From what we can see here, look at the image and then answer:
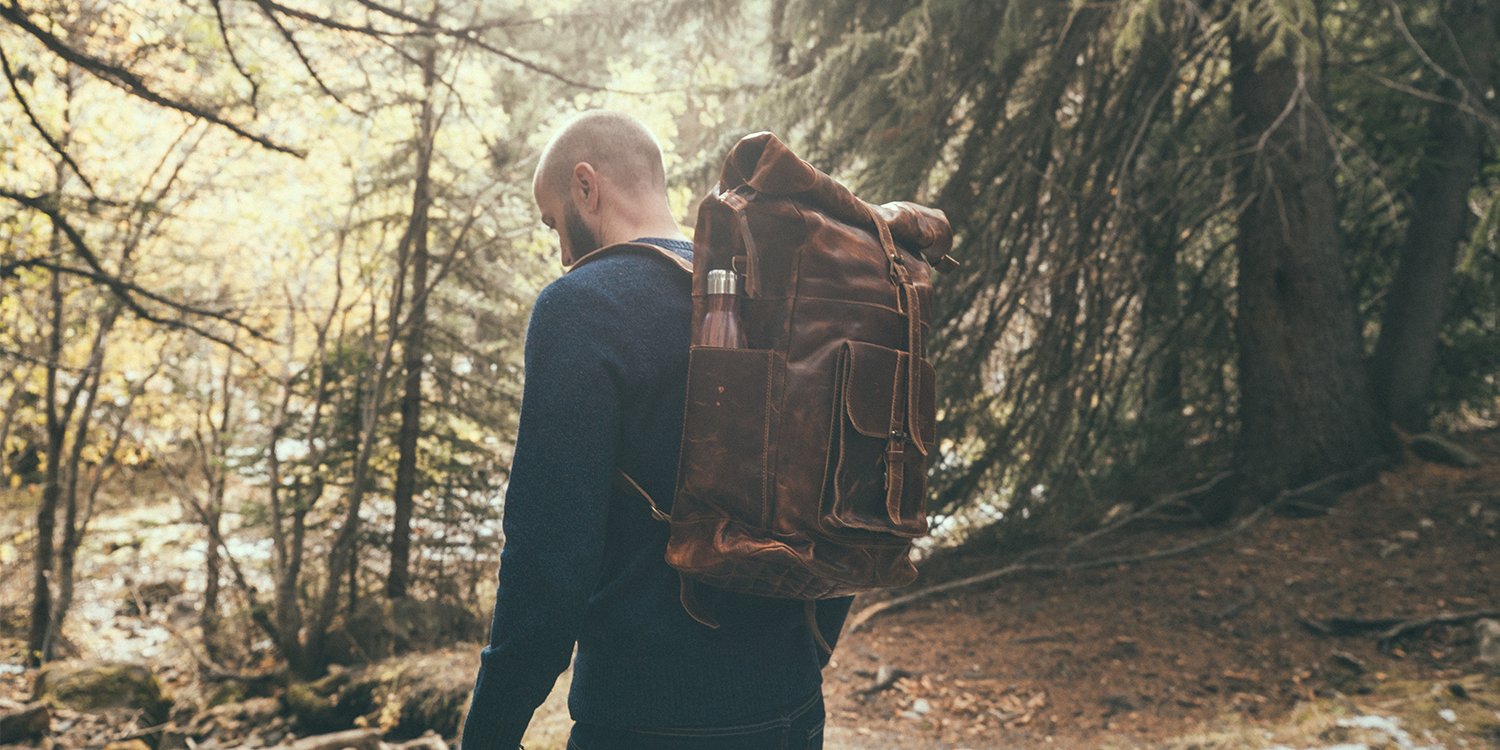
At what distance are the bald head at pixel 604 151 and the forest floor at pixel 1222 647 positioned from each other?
12.3ft

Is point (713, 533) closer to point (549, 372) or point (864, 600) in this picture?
point (549, 372)

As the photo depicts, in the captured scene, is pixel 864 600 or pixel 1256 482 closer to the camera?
pixel 1256 482

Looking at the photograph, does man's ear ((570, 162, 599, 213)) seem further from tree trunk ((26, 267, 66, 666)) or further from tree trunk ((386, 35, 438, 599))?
tree trunk ((26, 267, 66, 666))

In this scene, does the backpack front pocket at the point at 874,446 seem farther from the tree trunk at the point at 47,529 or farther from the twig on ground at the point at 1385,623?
the tree trunk at the point at 47,529

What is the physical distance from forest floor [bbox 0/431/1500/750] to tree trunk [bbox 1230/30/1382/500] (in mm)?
379

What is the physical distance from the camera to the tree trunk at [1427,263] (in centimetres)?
650

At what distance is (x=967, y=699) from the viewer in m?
5.37

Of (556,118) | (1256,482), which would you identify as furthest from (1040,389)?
(556,118)

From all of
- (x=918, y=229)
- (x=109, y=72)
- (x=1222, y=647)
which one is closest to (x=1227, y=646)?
(x=1222, y=647)

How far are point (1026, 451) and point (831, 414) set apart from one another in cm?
549

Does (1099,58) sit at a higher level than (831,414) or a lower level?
higher

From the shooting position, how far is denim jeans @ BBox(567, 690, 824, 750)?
1.55 m

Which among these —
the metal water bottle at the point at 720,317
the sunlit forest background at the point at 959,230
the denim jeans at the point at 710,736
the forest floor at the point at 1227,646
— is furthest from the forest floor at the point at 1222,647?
the metal water bottle at the point at 720,317

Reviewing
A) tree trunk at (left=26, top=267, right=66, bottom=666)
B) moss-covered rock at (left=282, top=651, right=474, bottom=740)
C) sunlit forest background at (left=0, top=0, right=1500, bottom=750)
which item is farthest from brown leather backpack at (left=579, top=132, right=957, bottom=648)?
tree trunk at (left=26, top=267, right=66, bottom=666)
